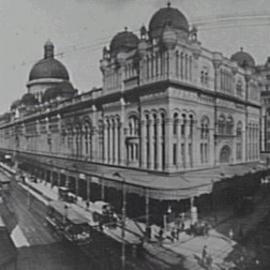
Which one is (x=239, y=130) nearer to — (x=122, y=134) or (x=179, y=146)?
(x=179, y=146)

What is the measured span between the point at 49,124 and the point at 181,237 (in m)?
1.73

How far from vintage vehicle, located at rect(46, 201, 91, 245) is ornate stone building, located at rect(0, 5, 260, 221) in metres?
0.24

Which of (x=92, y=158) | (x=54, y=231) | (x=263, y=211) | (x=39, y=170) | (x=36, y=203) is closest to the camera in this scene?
(x=263, y=211)

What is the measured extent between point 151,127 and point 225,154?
3.97 feet

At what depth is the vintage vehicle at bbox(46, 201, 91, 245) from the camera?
2.82 metres

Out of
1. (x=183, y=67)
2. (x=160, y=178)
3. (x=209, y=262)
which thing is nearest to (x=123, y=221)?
(x=160, y=178)

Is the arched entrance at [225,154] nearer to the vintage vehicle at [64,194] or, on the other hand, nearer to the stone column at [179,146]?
the stone column at [179,146]

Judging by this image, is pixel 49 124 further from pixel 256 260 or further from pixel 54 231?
pixel 256 260

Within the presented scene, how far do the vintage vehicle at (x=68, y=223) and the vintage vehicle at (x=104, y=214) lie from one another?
0.15 metres

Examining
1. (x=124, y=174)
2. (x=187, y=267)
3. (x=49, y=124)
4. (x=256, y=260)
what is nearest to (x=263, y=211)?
(x=256, y=260)

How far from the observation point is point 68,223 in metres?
3.00

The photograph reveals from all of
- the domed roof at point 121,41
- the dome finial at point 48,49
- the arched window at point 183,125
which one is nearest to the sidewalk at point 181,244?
the arched window at point 183,125

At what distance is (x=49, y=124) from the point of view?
3.56 meters

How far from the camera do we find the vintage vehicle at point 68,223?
2.82m
